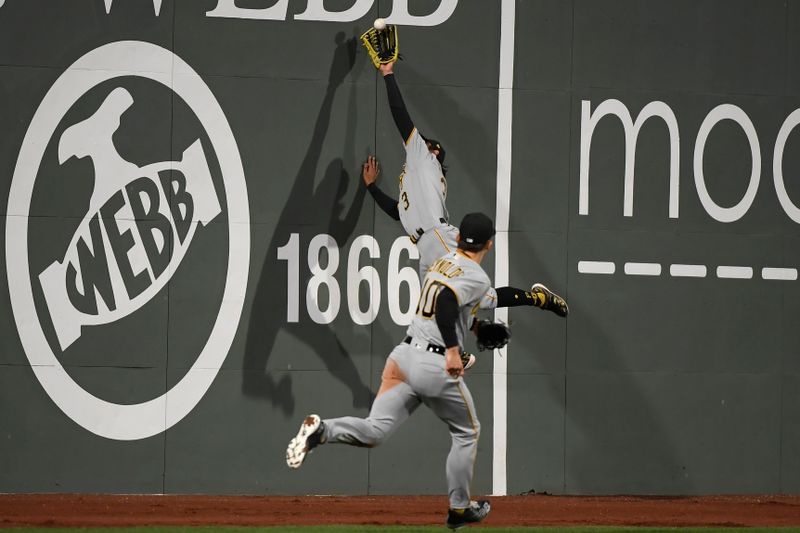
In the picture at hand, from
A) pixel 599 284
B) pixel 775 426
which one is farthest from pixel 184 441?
pixel 775 426

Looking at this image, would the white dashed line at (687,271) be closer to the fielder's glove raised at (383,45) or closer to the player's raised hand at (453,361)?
the fielder's glove raised at (383,45)

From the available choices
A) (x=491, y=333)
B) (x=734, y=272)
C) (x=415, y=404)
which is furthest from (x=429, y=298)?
(x=734, y=272)

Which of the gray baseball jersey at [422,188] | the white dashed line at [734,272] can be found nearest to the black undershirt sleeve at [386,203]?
the gray baseball jersey at [422,188]

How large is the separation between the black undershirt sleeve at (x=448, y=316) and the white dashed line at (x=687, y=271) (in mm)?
4006

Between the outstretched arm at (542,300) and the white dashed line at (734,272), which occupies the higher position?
the white dashed line at (734,272)

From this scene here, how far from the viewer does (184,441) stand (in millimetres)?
9883

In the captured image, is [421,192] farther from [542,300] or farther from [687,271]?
[687,271]

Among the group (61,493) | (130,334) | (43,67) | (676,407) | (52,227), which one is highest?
(43,67)

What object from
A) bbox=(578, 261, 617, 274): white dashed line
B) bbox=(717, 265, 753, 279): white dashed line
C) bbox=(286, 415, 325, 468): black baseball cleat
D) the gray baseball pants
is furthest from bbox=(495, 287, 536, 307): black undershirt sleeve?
bbox=(717, 265, 753, 279): white dashed line

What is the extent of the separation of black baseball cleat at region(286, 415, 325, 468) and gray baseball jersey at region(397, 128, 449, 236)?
277 cm

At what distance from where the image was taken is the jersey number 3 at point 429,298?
729cm

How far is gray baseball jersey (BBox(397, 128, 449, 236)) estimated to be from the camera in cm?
933

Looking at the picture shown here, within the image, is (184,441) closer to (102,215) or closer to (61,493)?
(61,493)

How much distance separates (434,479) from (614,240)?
9.29ft
